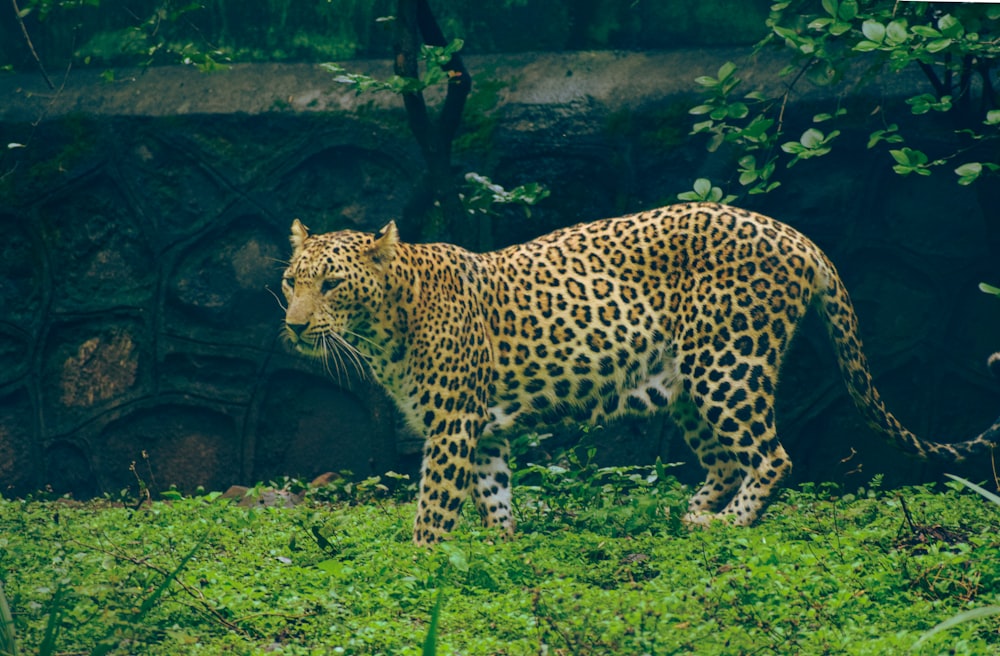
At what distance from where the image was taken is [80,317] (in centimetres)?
→ 631

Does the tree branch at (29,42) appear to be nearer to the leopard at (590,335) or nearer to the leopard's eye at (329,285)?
the leopard at (590,335)

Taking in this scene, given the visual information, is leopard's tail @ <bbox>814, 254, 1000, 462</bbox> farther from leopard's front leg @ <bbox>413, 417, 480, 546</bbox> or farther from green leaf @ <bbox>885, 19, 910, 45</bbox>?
leopard's front leg @ <bbox>413, 417, 480, 546</bbox>

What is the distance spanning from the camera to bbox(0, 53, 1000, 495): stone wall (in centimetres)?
608

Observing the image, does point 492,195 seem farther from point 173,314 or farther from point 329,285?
point 173,314

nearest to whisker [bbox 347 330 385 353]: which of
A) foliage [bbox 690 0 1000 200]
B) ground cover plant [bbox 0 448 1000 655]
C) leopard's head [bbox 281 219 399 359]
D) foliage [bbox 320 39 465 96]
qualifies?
leopard's head [bbox 281 219 399 359]

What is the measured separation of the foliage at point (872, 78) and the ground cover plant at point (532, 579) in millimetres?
1582

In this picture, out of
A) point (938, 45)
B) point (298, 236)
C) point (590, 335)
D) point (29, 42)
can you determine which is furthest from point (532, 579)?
point (29, 42)

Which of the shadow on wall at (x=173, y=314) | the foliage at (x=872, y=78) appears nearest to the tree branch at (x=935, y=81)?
the foliage at (x=872, y=78)

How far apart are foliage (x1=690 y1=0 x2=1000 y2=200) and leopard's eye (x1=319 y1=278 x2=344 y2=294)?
1.73m

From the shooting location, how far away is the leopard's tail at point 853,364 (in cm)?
516

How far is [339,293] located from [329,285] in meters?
0.06

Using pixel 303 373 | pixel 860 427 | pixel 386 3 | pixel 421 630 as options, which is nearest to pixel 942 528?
pixel 860 427

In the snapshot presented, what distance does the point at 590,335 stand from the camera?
5242 mm

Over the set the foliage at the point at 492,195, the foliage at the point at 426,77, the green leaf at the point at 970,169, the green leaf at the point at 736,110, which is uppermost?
the foliage at the point at 426,77
